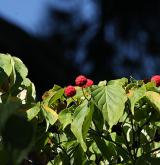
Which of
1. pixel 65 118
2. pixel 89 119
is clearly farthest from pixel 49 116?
pixel 89 119

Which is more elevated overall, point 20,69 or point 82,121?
point 20,69

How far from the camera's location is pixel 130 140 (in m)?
1.57

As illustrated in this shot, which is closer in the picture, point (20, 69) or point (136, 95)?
point (136, 95)

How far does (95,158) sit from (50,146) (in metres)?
0.12

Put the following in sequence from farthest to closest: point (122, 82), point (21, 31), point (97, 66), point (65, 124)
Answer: point (97, 66) → point (21, 31) → point (122, 82) → point (65, 124)

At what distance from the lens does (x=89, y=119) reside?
49.8 inches

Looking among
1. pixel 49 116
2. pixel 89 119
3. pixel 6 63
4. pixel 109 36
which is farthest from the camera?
pixel 109 36

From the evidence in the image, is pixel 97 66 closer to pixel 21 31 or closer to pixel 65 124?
pixel 21 31

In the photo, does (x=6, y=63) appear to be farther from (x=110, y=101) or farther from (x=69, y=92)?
(x=110, y=101)

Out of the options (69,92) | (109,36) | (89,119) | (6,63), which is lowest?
(89,119)

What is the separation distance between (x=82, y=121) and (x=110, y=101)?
3.2 inches

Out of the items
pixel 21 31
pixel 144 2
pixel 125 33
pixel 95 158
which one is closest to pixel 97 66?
pixel 125 33

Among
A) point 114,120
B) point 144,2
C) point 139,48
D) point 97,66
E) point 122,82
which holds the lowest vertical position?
point 114,120

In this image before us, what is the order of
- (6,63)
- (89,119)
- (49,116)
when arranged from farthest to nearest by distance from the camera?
(6,63), (49,116), (89,119)
